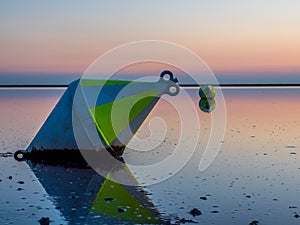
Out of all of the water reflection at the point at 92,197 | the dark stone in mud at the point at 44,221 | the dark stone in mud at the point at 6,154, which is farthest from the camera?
the dark stone in mud at the point at 6,154

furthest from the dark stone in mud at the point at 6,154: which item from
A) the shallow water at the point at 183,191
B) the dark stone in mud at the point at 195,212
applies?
the dark stone in mud at the point at 195,212

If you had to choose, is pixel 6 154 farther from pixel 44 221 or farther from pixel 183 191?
pixel 44 221

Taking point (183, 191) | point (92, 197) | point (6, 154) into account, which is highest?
point (183, 191)

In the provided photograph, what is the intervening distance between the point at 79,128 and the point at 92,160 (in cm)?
108

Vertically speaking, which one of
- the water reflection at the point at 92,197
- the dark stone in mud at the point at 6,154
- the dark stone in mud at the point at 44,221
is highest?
the dark stone in mud at the point at 6,154

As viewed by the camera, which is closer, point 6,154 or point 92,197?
point 92,197

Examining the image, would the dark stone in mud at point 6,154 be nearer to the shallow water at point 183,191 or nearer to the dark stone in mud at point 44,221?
the shallow water at point 183,191

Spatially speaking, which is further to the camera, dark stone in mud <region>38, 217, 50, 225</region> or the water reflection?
the water reflection

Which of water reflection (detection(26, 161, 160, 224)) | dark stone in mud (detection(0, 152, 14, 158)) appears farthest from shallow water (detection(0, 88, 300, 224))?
dark stone in mud (detection(0, 152, 14, 158))

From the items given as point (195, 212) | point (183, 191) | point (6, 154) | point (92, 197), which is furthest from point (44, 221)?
point (6, 154)

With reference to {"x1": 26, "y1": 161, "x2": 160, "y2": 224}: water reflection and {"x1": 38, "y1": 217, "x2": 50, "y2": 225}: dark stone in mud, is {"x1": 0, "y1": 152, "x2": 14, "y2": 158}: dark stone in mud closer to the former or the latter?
{"x1": 26, "y1": 161, "x2": 160, "y2": 224}: water reflection

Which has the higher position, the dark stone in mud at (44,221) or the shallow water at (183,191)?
the shallow water at (183,191)

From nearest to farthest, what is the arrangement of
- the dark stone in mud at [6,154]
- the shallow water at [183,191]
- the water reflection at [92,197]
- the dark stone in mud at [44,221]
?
1. the dark stone in mud at [44,221]
2. the water reflection at [92,197]
3. the shallow water at [183,191]
4. the dark stone in mud at [6,154]

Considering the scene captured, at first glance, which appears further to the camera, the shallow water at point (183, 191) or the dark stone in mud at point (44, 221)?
the shallow water at point (183, 191)
